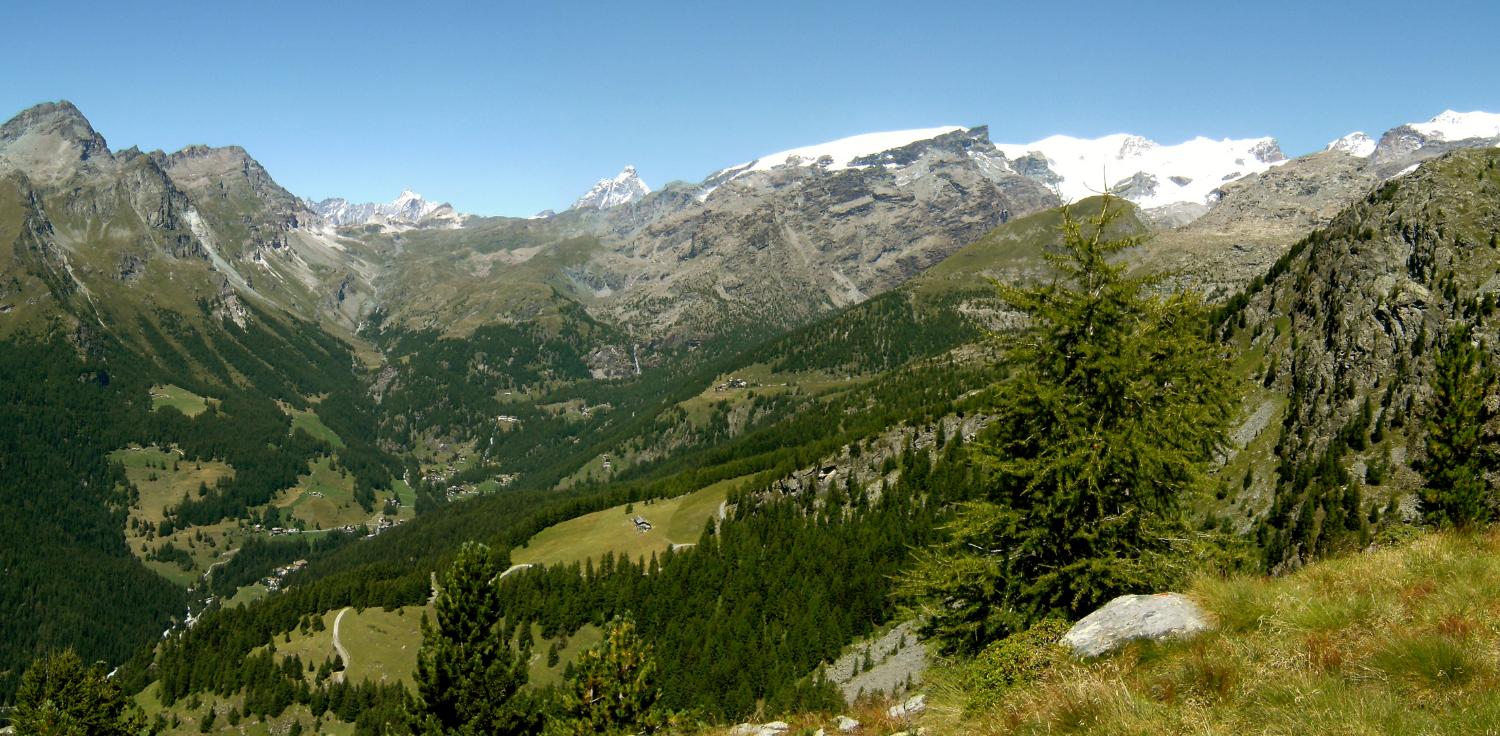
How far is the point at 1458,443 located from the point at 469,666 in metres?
61.2

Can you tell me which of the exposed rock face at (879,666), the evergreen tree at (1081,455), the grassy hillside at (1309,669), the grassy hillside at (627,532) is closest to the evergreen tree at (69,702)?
the exposed rock face at (879,666)

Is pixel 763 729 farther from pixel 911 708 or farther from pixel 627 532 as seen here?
pixel 627 532

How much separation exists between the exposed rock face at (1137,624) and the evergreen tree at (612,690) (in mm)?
25391

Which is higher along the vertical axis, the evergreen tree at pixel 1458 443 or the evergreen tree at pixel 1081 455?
the evergreen tree at pixel 1081 455

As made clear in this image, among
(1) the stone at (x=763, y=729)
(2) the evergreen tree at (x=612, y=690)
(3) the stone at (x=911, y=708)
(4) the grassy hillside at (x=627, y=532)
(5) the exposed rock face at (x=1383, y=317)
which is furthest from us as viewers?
(4) the grassy hillside at (x=627, y=532)

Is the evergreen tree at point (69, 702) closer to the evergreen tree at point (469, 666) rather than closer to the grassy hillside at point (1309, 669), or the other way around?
the evergreen tree at point (469, 666)

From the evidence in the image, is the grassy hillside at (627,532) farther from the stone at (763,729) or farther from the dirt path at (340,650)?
the stone at (763,729)

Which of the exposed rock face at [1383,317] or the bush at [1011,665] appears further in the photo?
the exposed rock face at [1383,317]

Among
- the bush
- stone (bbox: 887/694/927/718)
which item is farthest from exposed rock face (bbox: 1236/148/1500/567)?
the bush

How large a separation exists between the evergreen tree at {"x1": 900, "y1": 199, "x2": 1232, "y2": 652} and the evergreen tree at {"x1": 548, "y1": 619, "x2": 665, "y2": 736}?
771 inches

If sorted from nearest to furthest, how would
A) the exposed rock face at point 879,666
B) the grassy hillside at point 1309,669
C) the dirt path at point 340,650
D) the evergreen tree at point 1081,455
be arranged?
the grassy hillside at point 1309,669 < the evergreen tree at point 1081,455 < the exposed rock face at point 879,666 < the dirt path at point 340,650

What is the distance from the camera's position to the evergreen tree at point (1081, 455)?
20141 mm

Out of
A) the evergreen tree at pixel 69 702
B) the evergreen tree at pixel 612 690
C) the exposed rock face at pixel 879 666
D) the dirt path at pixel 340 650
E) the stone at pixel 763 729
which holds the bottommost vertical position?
the exposed rock face at pixel 879 666

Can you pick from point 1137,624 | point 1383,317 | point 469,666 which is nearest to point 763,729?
point 1137,624
